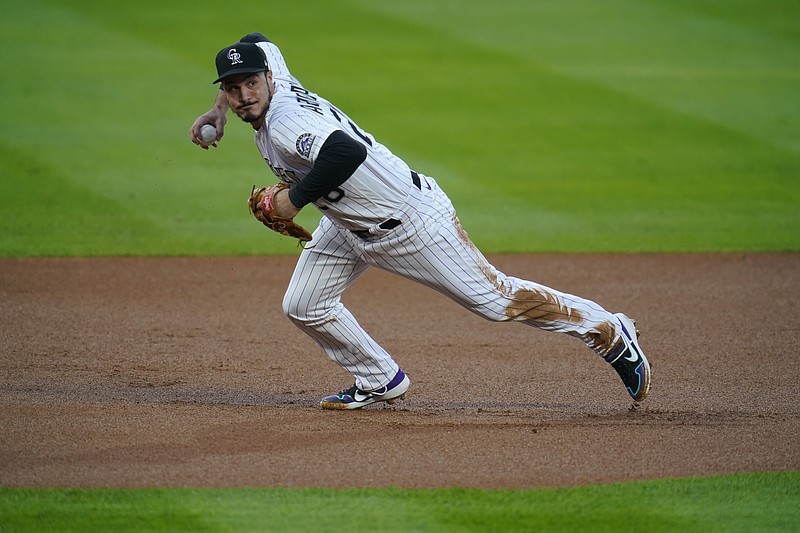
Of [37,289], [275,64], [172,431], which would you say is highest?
[275,64]

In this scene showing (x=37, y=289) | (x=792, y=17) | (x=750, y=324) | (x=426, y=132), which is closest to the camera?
(x=750, y=324)

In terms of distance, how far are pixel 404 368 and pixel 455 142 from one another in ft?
21.5

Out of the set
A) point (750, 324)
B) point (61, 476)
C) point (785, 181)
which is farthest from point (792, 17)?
point (61, 476)

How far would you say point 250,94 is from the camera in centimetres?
464

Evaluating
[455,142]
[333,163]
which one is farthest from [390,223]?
[455,142]

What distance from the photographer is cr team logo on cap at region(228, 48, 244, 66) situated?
459 centimetres

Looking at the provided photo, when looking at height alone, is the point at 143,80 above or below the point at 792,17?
below

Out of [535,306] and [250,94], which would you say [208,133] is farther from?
[535,306]

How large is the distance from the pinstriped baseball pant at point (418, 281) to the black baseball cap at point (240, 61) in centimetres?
92

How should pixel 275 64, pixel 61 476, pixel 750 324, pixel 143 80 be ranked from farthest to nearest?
pixel 143 80 < pixel 750 324 < pixel 275 64 < pixel 61 476

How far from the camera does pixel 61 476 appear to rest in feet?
14.0

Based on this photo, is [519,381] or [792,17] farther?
[792,17]

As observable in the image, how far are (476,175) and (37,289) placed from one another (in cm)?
525

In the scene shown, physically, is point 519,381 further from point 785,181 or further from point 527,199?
point 785,181
